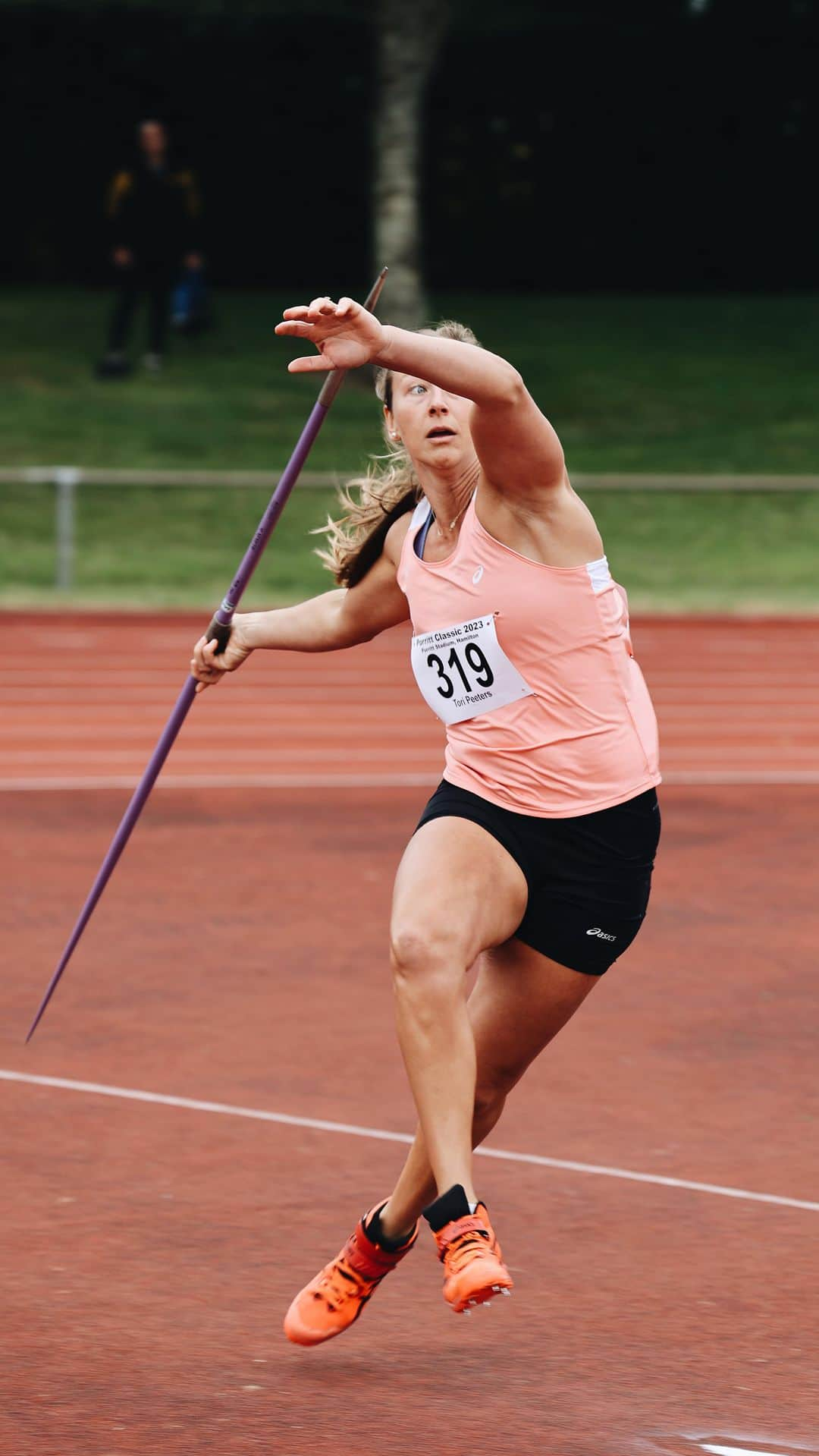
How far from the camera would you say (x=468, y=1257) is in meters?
3.83

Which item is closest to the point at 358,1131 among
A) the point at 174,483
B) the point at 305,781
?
the point at 305,781

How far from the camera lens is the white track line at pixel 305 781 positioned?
37.0 ft

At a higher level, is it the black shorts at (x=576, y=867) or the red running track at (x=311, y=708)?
the black shorts at (x=576, y=867)

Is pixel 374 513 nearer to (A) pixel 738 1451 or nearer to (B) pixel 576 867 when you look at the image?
(B) pixel 576 867

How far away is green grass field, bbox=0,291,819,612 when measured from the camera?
17.6 meters

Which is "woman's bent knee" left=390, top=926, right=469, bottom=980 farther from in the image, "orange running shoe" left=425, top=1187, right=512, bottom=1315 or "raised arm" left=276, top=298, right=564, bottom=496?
"raised arm" left=276, top=298, right=564, bottom=496

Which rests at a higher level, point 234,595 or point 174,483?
point 234,595

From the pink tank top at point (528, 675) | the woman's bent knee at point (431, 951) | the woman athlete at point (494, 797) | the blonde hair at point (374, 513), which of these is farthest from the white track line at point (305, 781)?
the woman's bent knee at point (431, 951)

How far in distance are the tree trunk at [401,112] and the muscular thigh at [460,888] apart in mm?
17006

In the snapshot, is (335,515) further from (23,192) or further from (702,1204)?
(702,1204)

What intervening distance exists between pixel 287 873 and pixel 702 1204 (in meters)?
4.05

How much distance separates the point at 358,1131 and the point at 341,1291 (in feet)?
5.05

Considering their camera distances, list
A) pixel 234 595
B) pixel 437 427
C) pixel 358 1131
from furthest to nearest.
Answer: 1. pixel 358 1131
2. pixel 234 595
3. pixel 437 427

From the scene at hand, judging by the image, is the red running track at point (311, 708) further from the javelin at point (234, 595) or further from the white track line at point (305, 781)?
the javelin at point (234, 595)
